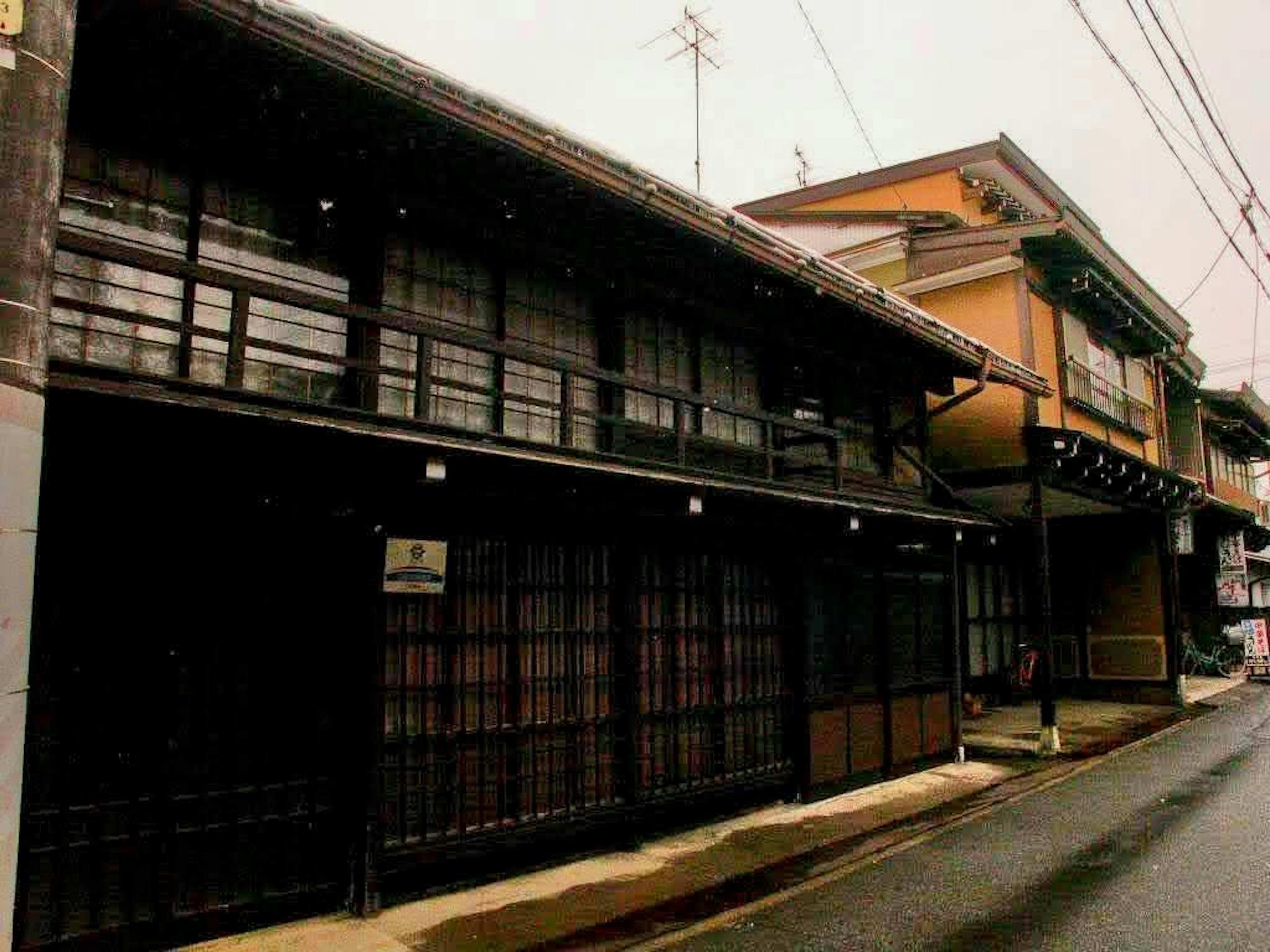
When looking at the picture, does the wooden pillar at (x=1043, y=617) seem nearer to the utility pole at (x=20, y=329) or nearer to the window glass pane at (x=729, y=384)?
the window glass pane at (x=729, y=384)

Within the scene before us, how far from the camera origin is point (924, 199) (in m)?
20.6

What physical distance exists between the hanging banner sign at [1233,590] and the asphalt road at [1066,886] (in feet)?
54.0

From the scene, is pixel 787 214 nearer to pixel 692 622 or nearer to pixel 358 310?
pixel 692 622

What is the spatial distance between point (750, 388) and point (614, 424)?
3.35 metres

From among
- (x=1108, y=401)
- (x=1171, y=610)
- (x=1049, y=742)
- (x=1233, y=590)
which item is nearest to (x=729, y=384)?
(x=1049, y=742)

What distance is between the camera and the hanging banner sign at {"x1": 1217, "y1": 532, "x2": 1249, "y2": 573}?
2620cm

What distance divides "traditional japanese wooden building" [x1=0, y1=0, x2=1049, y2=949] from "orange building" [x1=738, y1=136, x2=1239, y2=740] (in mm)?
6551

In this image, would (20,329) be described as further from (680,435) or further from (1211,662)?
(1211,662)

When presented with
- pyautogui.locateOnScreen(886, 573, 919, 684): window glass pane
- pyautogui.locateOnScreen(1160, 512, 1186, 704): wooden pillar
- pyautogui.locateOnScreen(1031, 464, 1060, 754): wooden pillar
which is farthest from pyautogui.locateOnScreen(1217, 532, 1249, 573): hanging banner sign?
pyautogui.locateOnScreen(886, 573, 919, 684): window glass pane

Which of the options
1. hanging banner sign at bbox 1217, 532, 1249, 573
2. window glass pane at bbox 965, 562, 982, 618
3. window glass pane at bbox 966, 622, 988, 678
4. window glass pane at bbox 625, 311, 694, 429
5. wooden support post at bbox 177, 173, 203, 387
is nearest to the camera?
wooden support post at bbox 177, 173, 203, 387

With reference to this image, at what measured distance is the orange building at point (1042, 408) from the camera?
1639 cm

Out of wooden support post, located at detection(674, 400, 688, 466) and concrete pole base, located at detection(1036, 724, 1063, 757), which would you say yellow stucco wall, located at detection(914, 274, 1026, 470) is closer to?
concrete pole base, located at detection(1036, 724, 1063, 757)

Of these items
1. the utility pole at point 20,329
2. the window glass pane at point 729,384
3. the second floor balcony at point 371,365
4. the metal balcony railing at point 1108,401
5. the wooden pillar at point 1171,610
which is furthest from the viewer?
the wooden pillar at point 1171,610

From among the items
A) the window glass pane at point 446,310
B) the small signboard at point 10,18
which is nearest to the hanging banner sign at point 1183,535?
the window glass pane at point 446,310
